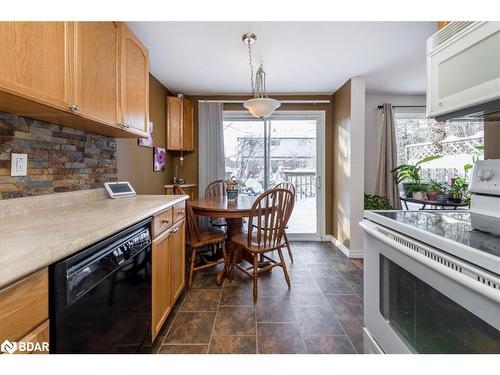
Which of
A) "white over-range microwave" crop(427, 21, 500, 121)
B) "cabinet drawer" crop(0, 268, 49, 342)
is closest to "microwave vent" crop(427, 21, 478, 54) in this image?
"white over-range microwave" crop(427, 21, 500, 121)

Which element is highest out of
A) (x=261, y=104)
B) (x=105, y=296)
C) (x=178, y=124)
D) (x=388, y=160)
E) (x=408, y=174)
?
(x=178, y=124)

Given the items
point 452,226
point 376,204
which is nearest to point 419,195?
point 376,204

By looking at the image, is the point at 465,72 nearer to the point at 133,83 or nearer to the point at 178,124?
the point at 133,83

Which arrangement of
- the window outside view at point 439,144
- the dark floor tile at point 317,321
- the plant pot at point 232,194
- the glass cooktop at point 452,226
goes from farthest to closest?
the window outside view at point 439,144
the plant pot at point 232,194
the dark floor tile at point 317,321
the glass cooktop at point 452,226

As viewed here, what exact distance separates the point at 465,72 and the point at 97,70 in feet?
6.17

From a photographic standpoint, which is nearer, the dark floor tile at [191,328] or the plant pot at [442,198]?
the dark floor tile at [191,328]

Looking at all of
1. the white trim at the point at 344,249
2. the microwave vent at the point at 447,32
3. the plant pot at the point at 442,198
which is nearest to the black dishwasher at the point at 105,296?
the microwave vent at the point at 447,32

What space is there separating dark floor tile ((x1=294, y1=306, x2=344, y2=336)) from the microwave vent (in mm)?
1782

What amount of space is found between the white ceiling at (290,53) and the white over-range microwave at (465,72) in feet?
3.33

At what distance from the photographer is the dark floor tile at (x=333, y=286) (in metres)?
2.16

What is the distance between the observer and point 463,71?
3.25 ft

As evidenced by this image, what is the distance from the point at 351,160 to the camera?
3.01 meters

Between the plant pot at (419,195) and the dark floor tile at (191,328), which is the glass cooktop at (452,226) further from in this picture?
the plant pot at (419,195)
